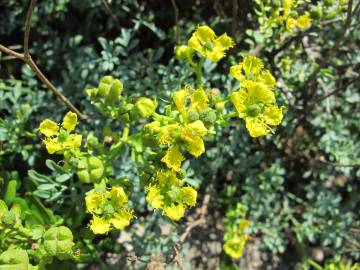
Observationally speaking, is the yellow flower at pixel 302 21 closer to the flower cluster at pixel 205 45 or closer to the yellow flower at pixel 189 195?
the flower cluster at pixel 205 45

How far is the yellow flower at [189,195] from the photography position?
2.06 meters

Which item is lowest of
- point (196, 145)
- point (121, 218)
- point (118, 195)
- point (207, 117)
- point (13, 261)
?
point (13, 261)

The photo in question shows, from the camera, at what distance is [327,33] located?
3.17 m

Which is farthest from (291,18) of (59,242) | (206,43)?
(59,242)

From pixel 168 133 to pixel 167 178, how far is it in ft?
0.71

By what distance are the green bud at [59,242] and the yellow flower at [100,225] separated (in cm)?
11

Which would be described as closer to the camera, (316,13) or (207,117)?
(207,117)

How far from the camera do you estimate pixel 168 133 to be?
1.94 metres

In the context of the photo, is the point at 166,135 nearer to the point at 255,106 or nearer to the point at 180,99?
the point at 180,99

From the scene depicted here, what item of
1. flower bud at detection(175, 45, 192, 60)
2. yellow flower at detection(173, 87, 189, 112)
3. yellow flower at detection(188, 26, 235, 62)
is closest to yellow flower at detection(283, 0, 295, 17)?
yellow flower at detection(188, 26, 235, 62)

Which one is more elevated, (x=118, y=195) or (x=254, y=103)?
(x=254, y=103)

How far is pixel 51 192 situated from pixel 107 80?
0.74 metres

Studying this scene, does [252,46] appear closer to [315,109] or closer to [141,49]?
[315,109]

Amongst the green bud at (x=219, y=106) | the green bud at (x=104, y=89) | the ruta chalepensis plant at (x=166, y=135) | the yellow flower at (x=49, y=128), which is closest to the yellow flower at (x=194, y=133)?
the ruta chalepensis plant at (x=166, y=135)
